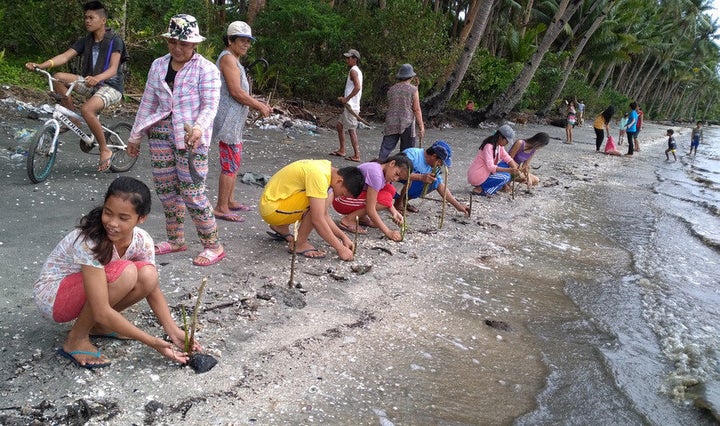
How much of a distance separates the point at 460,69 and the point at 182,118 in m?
12.9

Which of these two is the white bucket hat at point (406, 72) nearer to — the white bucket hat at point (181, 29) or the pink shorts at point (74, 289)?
the white bucket hat at point (181, 29)

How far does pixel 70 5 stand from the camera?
31.4 ft

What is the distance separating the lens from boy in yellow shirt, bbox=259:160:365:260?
14.5 feet

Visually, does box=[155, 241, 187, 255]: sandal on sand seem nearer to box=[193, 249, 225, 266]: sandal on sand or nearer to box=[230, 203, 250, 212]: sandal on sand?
box=[193, 249, 225, 266]: sandal on sand

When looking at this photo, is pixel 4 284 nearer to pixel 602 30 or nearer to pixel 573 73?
pixel 602 30

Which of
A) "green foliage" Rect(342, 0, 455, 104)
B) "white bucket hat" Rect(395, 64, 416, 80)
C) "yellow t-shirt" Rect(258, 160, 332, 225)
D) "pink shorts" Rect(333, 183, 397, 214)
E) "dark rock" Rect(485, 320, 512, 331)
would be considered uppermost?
"green foliage" Rect(342, 0, 455, 104)

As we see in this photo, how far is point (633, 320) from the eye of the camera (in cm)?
473

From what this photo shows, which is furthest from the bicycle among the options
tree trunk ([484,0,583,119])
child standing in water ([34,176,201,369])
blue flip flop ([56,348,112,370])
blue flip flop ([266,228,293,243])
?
tree trunk ([484,0,583,119])

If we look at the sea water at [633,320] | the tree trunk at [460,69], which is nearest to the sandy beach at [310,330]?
the sea water at [633,320]

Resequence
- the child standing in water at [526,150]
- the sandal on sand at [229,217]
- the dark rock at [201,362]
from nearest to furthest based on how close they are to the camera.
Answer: the dark rock at [201,362] < the sandal on sand at [229,217] < the child standing in water at [526,150]

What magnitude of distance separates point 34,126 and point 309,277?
5.95m

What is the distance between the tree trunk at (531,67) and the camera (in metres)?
16.5

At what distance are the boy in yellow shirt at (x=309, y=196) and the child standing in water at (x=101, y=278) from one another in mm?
1726

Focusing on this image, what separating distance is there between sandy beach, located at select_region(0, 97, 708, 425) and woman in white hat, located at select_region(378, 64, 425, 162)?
1793 millimetres
